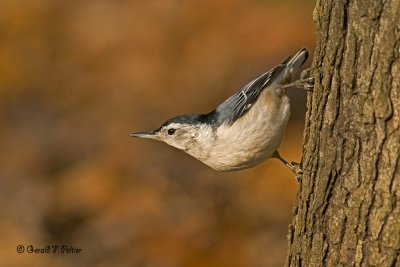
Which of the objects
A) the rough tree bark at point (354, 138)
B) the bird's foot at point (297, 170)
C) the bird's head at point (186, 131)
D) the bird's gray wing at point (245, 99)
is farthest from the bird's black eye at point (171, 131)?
the rough tree bark at point (354, 138)

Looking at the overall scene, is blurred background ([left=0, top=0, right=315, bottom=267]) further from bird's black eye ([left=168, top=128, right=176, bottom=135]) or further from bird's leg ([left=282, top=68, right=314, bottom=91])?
bird's leg ([left=282, top=68, right=314, bottom=91])

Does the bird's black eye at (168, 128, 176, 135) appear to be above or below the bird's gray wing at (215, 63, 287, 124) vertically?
below

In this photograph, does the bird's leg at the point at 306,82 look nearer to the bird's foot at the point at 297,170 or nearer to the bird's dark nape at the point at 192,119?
the bird's foot at the point at 297,170

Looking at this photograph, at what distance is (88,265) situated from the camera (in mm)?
5859

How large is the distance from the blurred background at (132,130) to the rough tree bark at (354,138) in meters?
2.59

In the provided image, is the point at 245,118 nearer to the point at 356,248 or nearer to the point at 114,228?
the point at 356,248

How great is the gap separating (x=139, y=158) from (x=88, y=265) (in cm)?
111

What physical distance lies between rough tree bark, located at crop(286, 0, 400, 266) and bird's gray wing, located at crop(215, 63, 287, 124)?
4.04 feet

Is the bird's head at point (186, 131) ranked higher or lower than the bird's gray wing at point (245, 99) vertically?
lower

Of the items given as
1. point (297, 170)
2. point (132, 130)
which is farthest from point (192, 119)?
point (132, 130)

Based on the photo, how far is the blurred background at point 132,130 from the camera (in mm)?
5656

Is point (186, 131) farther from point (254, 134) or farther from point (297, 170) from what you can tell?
point (297, 170)

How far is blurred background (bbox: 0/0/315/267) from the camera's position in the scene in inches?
223

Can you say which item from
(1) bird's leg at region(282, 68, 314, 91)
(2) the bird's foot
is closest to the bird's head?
(2) the bird's foot
